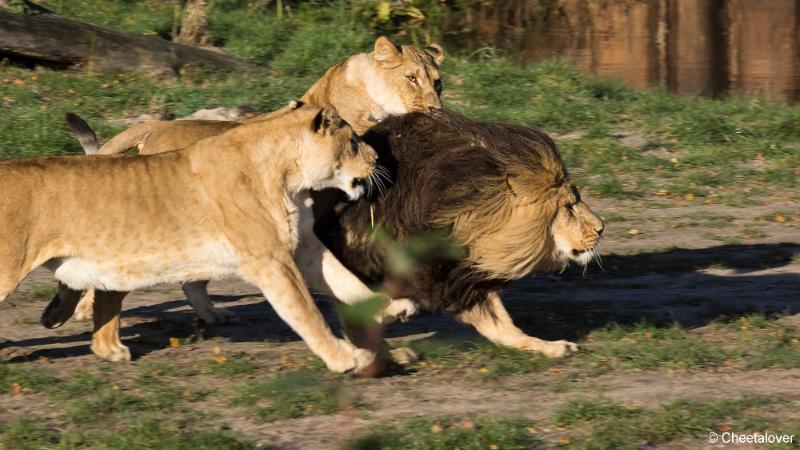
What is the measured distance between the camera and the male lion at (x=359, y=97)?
247 inches

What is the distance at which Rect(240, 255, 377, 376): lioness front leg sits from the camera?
5.01 m

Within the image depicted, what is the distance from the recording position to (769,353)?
18.2ft

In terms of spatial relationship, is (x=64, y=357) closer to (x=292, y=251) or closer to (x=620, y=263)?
(x=292, y=251)

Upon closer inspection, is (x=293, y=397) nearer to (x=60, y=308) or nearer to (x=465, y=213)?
(x=465, y=213)

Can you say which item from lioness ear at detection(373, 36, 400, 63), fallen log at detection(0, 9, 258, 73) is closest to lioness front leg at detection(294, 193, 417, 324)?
lioness ear at detection(373, 36, 400, 63)

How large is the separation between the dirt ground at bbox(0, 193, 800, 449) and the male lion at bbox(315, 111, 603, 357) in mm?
373

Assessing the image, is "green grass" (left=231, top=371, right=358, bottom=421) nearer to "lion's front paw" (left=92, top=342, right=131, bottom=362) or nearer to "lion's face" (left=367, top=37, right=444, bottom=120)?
"lion's front paw" (left=92, top=342, right=131, bottom=362)

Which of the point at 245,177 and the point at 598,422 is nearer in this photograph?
the point at 598,422

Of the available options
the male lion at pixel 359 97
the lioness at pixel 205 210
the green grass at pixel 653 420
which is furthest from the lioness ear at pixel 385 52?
the green grass at pixel 653 420

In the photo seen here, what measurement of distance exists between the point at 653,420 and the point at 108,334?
7.02ft

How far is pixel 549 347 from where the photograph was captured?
559 cm

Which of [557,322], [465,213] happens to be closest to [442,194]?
[465,213]

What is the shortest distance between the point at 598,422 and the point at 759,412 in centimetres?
57

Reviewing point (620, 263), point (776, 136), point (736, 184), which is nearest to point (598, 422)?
point (620, 263)
